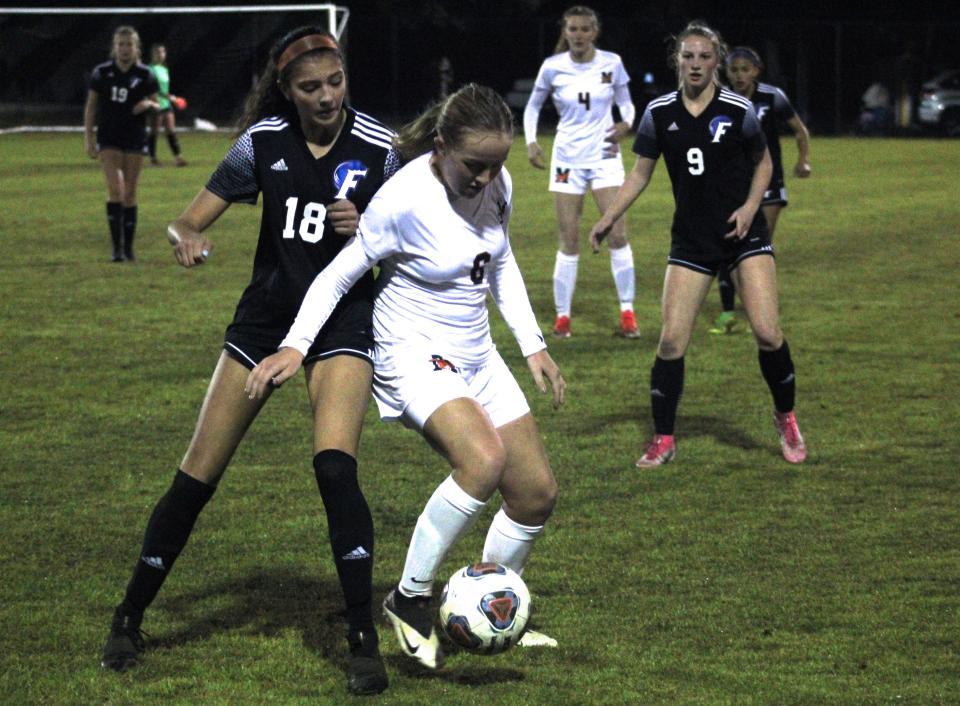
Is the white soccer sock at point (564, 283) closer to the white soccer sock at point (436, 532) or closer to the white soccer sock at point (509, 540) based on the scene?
the white soccer sock at point (509, 540)

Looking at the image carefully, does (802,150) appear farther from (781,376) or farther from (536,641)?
(536,641)

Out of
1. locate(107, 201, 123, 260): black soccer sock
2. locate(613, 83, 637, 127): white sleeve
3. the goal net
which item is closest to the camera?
locate(613, 83, 637, 127): white sleeve

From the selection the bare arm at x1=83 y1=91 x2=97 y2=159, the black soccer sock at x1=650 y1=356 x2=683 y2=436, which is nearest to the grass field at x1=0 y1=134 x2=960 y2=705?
the black soccer sock at x1=650 y1=356 x2=683 y2=436

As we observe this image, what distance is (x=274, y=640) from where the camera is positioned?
5594mm

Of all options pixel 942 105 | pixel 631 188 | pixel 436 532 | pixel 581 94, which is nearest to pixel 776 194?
pixel 581 94

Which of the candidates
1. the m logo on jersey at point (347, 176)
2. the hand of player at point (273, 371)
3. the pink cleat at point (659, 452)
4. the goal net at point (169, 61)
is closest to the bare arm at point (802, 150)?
the pink cleat at point (659, 452)

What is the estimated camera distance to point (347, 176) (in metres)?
5.27

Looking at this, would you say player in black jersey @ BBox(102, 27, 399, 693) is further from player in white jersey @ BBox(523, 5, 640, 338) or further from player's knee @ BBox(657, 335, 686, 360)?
player in white jersey @ BBox(523, 5, 640, 338)

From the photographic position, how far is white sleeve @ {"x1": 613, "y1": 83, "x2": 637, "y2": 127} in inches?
497

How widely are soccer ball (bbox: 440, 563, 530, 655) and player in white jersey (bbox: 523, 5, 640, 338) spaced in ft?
23.1

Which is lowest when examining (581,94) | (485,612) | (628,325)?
(628,325)

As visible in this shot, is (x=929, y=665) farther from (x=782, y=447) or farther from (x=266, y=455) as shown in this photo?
(x=266, y=455)

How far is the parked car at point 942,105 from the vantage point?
4094 centimetres

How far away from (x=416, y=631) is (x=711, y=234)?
12.4ft
